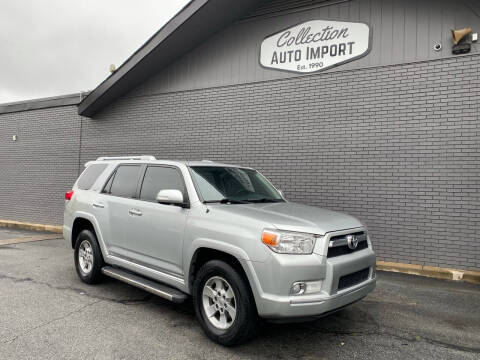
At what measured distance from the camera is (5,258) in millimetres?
7297

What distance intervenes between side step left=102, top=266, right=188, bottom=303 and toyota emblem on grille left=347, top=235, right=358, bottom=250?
6.02ft

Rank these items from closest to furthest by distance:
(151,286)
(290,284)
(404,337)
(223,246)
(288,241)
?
(290,284) < (288,241) < (223,246) < (404,337) < (151,286)

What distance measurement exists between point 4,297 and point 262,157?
561 centimetres

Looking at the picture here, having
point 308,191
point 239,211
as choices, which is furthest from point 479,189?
point 239,211

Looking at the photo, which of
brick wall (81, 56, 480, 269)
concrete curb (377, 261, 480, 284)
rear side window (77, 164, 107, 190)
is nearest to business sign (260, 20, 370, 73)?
brick wall (81, 56, 480, 269)

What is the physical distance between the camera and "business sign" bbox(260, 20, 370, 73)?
764 centimetres

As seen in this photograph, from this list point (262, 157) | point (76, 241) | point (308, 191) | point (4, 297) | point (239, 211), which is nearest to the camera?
point (239, 211)

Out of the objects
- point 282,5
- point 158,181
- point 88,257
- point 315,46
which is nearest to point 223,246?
point 158,181

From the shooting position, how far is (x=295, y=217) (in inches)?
144

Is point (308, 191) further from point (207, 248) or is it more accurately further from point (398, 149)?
point (207, 248)

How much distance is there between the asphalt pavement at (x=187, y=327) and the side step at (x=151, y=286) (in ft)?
1.17

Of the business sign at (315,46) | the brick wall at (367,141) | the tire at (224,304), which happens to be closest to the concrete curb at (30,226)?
the brick wall at (367,141)

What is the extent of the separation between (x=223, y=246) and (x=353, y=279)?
4.47ft

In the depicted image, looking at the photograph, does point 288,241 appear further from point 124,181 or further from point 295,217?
point 124,181
